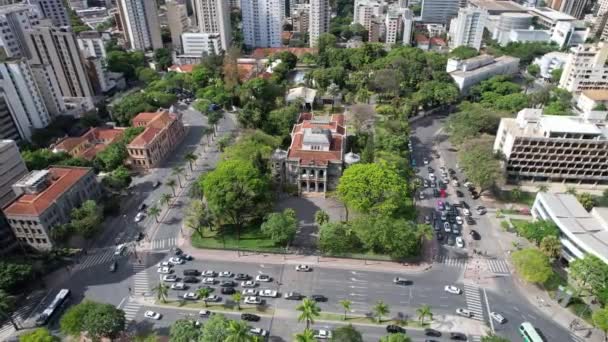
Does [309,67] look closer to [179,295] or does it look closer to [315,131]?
[315,131]

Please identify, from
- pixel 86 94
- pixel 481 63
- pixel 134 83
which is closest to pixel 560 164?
pixel 481 63

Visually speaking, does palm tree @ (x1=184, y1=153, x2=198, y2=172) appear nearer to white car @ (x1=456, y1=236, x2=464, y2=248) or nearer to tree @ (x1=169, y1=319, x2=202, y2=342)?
tree @ (x1=169, y1=319, x2=202, y2=342)

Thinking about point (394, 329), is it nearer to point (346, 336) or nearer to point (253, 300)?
point (346, 336)

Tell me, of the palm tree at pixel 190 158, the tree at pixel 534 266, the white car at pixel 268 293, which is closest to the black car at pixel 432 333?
the tree at pixel 534 266

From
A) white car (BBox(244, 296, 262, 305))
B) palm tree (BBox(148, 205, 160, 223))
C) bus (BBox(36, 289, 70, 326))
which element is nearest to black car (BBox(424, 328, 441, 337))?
white car (BBox(244, 296, 262, 305))

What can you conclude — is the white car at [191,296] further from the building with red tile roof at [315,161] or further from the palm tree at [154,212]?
the building with red tile roof at [315,161]
